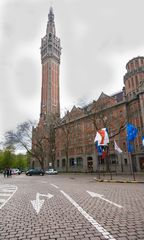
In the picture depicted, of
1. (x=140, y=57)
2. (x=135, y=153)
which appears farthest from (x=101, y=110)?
(x=140, y=57)

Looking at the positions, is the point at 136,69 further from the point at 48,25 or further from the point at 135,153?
the point at 48,25

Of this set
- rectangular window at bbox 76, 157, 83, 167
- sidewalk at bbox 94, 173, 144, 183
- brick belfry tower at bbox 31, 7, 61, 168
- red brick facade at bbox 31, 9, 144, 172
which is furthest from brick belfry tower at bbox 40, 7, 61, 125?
sidewalk at bbox 94, 173, 144, 183

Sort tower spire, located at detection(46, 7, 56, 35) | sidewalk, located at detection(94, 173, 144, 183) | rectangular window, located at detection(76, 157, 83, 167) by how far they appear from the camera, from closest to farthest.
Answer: sidewalk, located at detection(94, 173, 144, 183) → rectangular window, located at detection(76, 157, 83, 167) → tower spire, located at detection(46, 7, 56, 35)

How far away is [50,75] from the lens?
3329 inches

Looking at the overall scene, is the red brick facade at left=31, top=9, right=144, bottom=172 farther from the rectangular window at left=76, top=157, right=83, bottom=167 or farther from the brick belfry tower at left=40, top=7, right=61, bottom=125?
the brick belfry tower at left=40, top=7, right=61, bottom=125

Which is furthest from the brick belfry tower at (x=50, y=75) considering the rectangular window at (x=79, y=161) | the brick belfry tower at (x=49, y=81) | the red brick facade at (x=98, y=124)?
the rectangular window at (x=79, y=161)

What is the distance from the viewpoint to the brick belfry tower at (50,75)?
80344mm

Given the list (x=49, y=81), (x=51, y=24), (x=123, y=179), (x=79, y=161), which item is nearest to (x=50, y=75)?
(x=49, y=81)

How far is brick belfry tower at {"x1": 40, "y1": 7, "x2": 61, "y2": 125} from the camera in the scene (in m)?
80.3

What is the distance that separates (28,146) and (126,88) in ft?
101

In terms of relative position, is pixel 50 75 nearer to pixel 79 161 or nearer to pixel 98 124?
pixel 98 124

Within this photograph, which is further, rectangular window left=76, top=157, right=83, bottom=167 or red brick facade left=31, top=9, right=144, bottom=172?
rectangular window left=76, top=157, right=83, bottom=167

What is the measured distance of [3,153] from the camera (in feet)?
310

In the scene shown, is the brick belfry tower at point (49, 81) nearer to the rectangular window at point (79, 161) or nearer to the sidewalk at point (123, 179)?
the rectangular window at point (79, 161)
